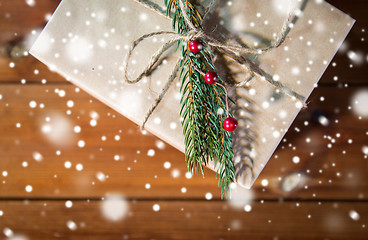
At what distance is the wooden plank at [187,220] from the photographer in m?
0.68

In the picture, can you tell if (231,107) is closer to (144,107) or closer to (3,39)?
(144,107)

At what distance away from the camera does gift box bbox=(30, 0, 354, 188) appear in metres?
0.59

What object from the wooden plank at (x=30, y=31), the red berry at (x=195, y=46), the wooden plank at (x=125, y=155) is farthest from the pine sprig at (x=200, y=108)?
the wooden plank at (x=30, y=31)

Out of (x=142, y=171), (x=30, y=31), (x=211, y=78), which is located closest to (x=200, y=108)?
(x=211, y=78)

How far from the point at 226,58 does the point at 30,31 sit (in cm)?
42

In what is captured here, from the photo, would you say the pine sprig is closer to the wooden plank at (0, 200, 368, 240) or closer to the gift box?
the gift box

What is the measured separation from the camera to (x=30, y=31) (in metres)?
0.69

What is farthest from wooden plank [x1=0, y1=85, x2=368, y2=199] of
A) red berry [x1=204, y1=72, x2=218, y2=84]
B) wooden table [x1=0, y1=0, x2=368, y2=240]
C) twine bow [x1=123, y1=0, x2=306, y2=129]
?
red berry [x1=204, y1=72, x2=218, y2=84]

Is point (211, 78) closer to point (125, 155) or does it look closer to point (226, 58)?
point (226, 58)

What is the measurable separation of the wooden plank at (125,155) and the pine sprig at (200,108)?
134 mm

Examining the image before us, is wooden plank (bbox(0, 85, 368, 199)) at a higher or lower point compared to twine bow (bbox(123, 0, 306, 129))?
lower

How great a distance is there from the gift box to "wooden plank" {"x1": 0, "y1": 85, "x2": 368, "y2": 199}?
0.32 feet

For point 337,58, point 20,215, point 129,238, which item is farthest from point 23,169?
point 337,58

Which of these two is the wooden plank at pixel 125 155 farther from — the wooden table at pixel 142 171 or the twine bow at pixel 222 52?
the twine bow at pixel 222 52
